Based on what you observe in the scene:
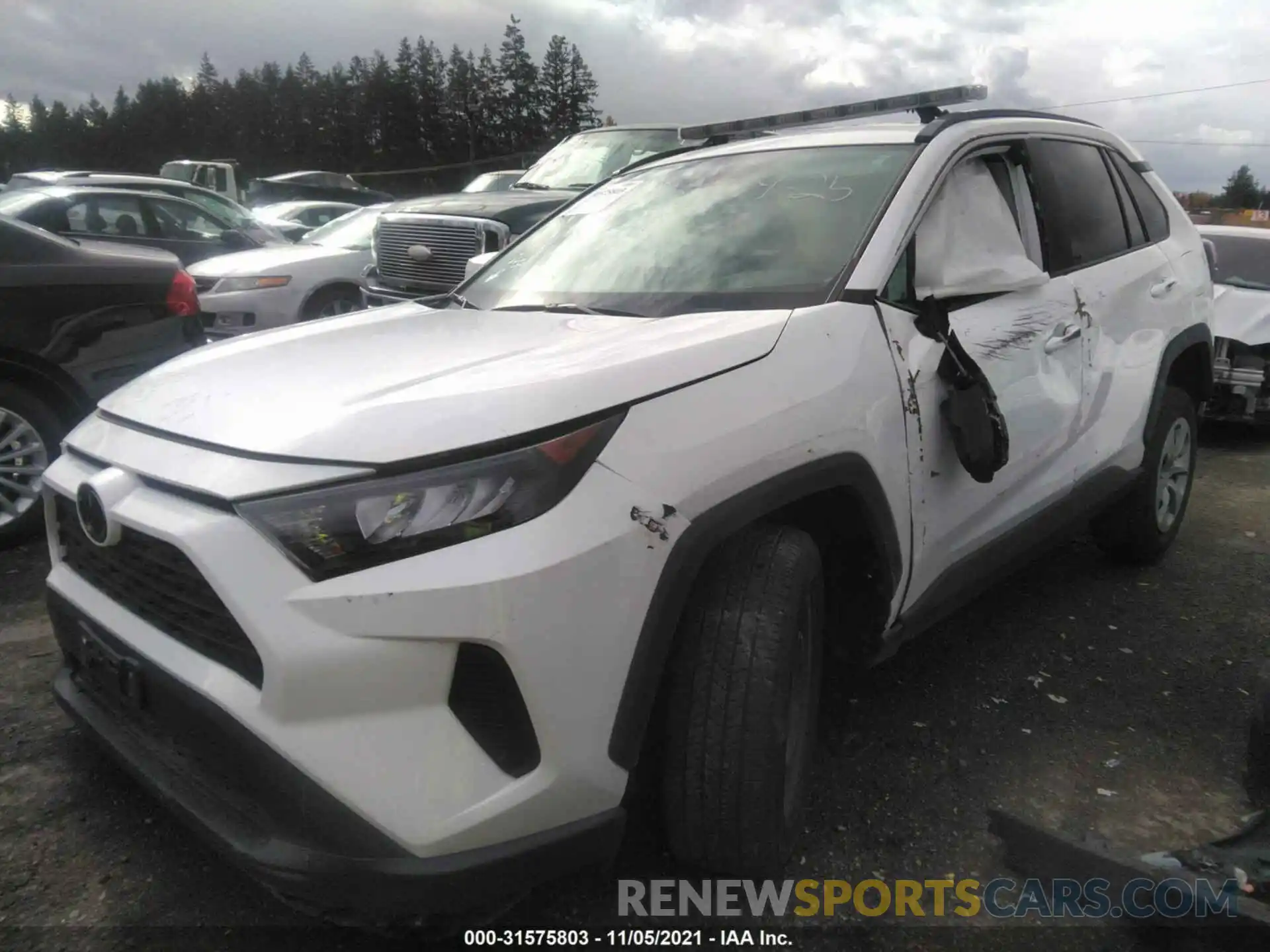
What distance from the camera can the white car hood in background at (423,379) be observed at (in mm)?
1711

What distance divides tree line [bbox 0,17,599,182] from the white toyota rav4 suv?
245 ft

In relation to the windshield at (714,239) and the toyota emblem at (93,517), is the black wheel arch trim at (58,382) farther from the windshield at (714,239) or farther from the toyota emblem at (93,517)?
the toyota emblem at (93,517)

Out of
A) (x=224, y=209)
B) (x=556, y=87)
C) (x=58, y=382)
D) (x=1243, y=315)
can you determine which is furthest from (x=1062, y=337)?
(x=556, y=87)

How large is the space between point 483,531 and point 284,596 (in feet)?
1.10

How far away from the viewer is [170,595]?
5.92 feet

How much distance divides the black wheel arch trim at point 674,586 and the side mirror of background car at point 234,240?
831 centimetres

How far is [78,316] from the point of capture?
13.8ft

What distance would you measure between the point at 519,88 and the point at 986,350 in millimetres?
82146

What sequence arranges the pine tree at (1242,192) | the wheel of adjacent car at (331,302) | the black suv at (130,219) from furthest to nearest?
the pine tree at (1242,192), the black suv at (130,219), the wheel of adjacent car at (331,302)

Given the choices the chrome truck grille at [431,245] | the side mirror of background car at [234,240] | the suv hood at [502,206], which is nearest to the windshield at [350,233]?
the side mirror of background car at [234,240]

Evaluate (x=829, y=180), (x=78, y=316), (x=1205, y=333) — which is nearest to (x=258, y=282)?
(x=78, y=316)

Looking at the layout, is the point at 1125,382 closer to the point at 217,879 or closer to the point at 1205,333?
the point at 1205,333

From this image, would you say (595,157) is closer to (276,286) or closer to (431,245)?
(431,245)

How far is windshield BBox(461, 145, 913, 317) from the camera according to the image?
2.50 meters
